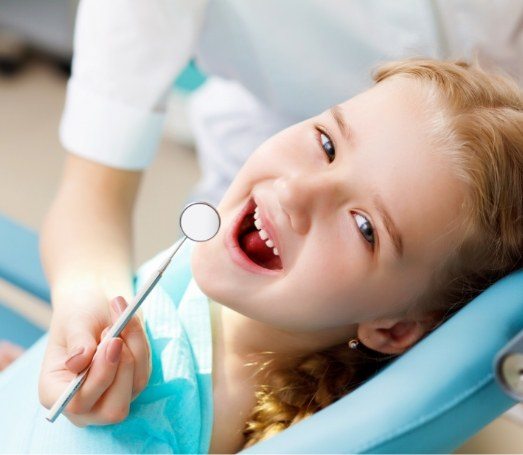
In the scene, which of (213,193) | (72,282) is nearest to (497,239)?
(72,282)

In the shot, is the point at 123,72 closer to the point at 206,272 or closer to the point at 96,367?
the point at 206,272

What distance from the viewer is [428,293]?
2.77ft

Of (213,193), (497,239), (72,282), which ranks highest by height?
(497,239)

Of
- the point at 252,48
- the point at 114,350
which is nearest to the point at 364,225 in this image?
the point at 114,350

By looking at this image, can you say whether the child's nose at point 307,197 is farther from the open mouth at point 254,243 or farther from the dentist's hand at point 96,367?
the dentist's hand at point 96,367

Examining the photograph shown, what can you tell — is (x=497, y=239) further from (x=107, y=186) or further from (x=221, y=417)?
(x=107, y=186)

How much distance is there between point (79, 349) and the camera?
753mm

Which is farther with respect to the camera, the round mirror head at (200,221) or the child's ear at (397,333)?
the child's ear at (397,333)

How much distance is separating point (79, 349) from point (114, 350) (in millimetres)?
53

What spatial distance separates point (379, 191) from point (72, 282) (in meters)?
0.38

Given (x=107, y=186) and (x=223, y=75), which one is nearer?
(x=107, y=186)

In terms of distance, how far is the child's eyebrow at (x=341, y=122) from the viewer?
0.82 m

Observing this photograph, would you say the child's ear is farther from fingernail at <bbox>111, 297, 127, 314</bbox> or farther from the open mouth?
fingernail at <bbox>111, 297, 127, 314</bbox>

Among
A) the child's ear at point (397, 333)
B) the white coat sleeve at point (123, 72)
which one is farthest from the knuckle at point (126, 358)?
the white coat sleeve at point (123, 72)
